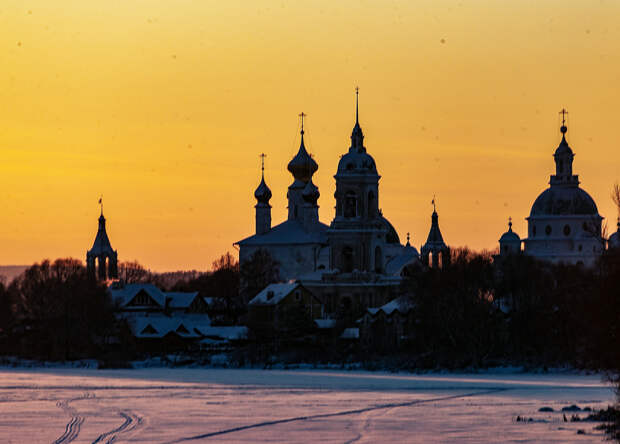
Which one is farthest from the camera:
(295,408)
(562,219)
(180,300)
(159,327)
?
(562,219)

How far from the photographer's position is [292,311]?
4222 inches

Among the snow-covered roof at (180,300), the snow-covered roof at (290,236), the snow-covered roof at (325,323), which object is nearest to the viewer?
the snow-covered roof at (325,323)

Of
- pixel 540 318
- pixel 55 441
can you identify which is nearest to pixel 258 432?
pixel 55 441

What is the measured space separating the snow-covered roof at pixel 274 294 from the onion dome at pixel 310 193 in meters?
20.5

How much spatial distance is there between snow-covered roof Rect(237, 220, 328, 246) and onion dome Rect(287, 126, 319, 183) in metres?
4.20

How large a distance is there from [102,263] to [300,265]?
25912mm

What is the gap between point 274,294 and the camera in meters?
117

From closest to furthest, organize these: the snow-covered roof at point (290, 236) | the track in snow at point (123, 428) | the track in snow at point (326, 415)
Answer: the track in snow at point (123, 428), the track in snow at point (326, 415), the snow-covered roof at point (290, 236)

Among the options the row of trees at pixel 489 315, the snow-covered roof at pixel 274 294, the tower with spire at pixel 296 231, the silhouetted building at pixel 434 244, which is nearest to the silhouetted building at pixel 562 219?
the silhouetted building at pixel 434 244

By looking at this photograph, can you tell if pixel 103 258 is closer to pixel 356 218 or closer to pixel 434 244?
pixel 434 244

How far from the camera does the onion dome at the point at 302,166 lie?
143 metres

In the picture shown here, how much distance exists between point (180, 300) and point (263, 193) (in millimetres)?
17603

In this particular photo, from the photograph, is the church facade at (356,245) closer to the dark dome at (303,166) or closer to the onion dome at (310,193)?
the onion dome at (310,193)

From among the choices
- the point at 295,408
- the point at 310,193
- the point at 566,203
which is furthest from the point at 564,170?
the point at 295,408
